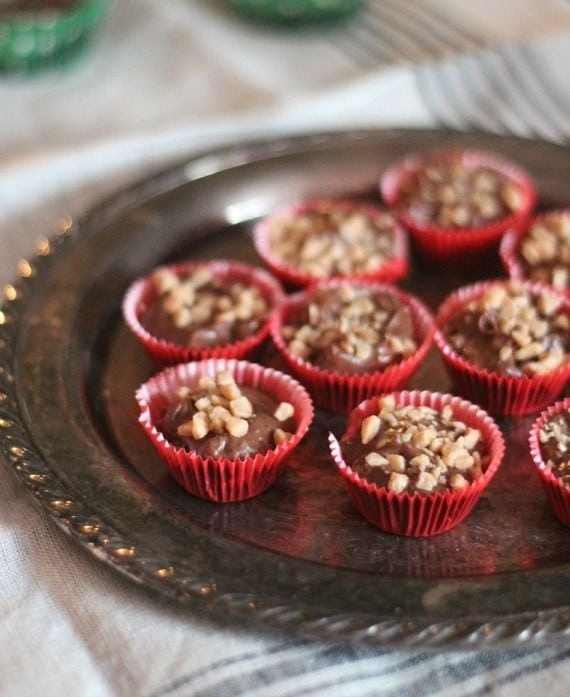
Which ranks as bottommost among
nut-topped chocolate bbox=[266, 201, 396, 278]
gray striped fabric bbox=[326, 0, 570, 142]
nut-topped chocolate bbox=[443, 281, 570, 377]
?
gray striped fabric bbox=[326, 0, 570, 142]

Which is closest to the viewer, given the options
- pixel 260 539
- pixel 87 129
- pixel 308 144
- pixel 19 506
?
pixel 260 539

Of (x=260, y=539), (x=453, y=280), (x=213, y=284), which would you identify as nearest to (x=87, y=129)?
(x=213, y=284)

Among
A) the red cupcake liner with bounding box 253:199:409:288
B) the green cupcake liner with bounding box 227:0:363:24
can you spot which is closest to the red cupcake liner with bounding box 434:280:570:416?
the red cupcake liner with bounding box 253:199:409:288

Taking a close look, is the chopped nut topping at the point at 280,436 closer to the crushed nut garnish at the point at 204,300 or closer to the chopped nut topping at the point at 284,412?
the chopped nut topping at the point at 284,412

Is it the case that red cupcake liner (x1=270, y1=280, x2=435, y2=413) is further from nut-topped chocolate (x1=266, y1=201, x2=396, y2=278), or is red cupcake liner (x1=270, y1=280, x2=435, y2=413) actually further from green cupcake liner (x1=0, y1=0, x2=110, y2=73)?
green cupcake liner (x1=0, y1=0, x2=110, y2=73)

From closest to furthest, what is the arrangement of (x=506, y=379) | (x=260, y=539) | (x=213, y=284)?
(x=260, y=539)
(x=506, y=379)
(x=213, y=284)

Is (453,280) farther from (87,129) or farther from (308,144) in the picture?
(87,129)

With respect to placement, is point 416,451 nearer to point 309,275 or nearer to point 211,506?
point 211,506

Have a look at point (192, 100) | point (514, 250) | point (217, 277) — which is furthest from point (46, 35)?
point (514, 250)

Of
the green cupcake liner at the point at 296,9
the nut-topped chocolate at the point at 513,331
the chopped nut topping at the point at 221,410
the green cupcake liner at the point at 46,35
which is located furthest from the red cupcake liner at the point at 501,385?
the green cupcake liner at the point at 46,35
